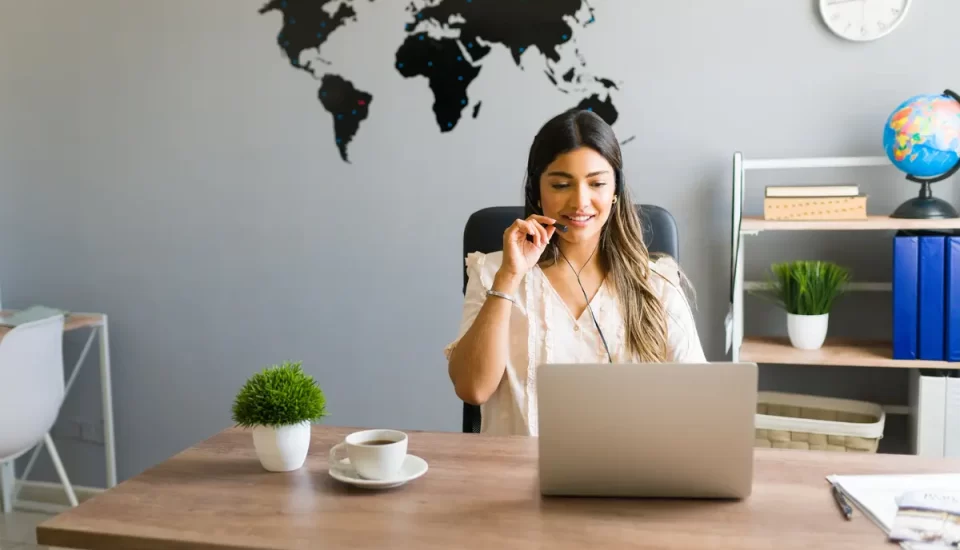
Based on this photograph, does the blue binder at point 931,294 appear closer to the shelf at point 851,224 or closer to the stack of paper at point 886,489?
the shelf at point 851,224

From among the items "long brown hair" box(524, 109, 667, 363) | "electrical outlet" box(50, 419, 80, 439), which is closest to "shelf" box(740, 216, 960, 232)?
"long brown hair" box(524, 109, 667, 363)

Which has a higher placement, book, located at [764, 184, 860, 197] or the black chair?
book, located at [764, 184, 860, 197]

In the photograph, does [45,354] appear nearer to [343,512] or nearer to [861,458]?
[343,512]

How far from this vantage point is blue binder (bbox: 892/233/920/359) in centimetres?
210

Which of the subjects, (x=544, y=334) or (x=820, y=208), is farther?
(x=820, y=208)

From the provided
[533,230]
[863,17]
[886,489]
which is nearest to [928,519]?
[886,489]

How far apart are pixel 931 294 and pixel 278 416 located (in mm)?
1665

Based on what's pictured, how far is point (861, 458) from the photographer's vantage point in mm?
1234

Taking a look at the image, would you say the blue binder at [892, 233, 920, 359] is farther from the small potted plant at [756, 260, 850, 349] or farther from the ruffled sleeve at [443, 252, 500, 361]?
the ruffled sleeve at [443, 252, 500, 361]

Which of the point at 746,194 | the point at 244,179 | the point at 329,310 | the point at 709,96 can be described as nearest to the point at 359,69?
the point at 244,179

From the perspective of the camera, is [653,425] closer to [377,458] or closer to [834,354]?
[377,458]

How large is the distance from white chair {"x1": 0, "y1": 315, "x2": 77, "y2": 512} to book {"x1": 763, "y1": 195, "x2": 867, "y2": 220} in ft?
6.94

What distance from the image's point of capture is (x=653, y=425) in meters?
1.03

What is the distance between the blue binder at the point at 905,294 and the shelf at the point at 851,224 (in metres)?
0.04
